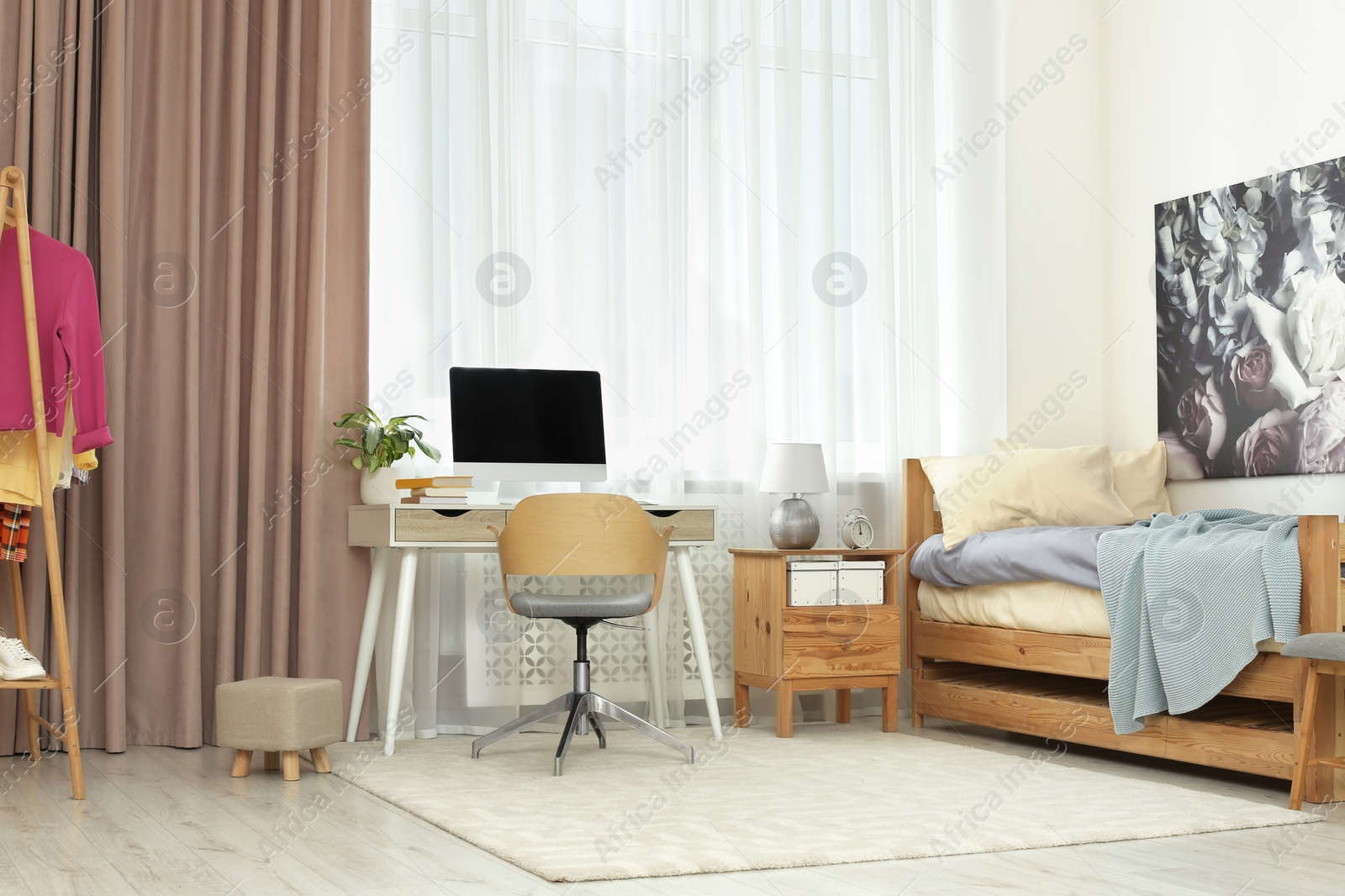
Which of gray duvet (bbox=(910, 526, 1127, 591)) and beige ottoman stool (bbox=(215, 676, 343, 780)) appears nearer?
beige ottoman stool (bbox=(215, 676, 343, 780))

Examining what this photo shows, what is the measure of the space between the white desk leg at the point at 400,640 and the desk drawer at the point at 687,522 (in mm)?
669

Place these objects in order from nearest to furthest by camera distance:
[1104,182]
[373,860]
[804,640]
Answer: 1. [373,860]
2. [804,640]
3. [1104,182]

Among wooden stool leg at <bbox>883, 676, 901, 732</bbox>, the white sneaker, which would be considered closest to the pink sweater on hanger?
the white sneaker

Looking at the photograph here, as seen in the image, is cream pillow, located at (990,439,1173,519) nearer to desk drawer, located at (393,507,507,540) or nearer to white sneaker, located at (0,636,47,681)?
desk drawer, located at (393,507,507,540)

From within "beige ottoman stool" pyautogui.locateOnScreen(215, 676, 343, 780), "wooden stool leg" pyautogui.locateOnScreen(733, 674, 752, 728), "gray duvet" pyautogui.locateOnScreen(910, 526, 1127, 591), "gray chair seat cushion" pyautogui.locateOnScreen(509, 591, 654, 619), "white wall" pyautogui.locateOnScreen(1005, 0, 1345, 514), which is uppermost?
"white wall" pyautogui.locateOnScreen(1005, 0, 1345, 514)

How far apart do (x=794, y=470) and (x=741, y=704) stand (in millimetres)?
762

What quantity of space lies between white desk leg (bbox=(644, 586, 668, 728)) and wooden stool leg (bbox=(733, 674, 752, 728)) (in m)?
0.23

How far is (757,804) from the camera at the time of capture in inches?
108

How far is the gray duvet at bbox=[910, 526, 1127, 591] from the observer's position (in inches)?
134

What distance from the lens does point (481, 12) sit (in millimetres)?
4012

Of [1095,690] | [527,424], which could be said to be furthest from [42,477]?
[1095,690]

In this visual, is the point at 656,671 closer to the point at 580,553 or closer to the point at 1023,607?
the point at 580,553

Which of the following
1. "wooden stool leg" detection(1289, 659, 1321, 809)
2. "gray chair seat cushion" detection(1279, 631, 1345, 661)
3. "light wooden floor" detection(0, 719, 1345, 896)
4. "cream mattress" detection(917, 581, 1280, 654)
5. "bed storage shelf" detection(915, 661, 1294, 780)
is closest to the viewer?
"light wooden floor" detection(0, 719, 1345, 896)

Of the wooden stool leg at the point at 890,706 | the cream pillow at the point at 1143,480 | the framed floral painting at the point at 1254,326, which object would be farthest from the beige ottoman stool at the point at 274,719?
the framed floral painting at the point at 1254,326
